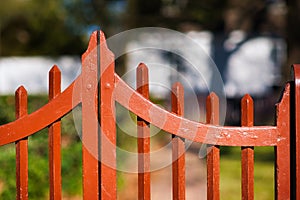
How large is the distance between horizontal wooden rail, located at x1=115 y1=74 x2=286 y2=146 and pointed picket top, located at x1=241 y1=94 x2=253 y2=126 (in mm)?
33

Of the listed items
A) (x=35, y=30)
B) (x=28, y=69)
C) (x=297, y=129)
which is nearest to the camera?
(x=297, y=129)

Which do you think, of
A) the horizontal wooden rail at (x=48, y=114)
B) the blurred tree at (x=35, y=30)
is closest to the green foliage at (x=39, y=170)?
the horizontal wooden rail at (x=48, y=114)

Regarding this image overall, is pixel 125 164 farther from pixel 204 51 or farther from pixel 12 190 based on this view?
pixel 204 51

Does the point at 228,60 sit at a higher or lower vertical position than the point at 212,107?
higher

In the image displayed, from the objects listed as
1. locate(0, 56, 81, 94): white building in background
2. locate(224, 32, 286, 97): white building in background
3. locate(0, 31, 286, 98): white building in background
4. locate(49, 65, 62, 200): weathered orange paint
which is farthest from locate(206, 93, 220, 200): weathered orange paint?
locate(0, 56, 81, 94): white building in background

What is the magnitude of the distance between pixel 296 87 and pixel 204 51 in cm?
1319

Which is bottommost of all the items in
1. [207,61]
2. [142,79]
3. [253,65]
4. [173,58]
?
[142,79]

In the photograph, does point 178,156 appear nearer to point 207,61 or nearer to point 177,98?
point 177,98

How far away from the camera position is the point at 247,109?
7.36ft

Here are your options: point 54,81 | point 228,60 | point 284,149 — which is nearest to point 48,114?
point 54,81

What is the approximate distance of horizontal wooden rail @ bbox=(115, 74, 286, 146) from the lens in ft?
7.40

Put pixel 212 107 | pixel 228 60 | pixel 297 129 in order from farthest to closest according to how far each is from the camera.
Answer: pixel 228 60 < pixel 212 107 < pixel 297 129

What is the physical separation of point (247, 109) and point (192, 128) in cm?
26

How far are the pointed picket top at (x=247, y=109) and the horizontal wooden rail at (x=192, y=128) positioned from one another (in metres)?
0.03
